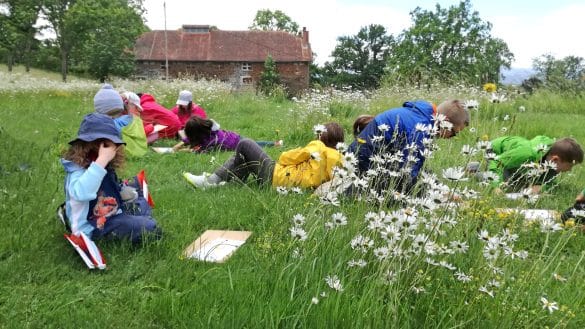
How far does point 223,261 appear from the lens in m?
2.77

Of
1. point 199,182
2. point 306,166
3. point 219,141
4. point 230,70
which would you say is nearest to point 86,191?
point 199,182

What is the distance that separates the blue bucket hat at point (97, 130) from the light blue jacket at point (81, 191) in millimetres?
188

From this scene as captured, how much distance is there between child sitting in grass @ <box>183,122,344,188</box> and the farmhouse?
40246 mm

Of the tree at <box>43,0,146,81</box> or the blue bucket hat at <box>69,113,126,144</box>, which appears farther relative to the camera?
the tree at <box>43,0,146,81</box>

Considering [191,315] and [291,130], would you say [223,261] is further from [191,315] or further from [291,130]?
[291,130]

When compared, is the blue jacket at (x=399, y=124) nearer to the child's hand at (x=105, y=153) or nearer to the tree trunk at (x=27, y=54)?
the child's hand at (x=105, y=153)

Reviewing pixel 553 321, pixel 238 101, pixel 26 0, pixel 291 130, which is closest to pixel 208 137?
pixel 291 130

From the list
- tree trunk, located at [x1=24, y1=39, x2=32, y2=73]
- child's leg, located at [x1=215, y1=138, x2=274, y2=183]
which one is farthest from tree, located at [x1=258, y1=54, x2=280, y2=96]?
child's leg, located at [x1=215, y1=138, x2=274, y2=183]

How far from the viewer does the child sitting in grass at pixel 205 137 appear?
268 inches

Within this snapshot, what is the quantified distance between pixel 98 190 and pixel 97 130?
0.39 m

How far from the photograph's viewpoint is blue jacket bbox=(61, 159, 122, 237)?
9.04 ft

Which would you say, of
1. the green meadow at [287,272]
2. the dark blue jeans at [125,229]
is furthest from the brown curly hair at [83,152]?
the green meadow at [287,272]

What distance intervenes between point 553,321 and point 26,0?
45737mm

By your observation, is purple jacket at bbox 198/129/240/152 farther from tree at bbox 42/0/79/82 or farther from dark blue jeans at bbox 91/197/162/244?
tree at bbox 42/0/79/82
